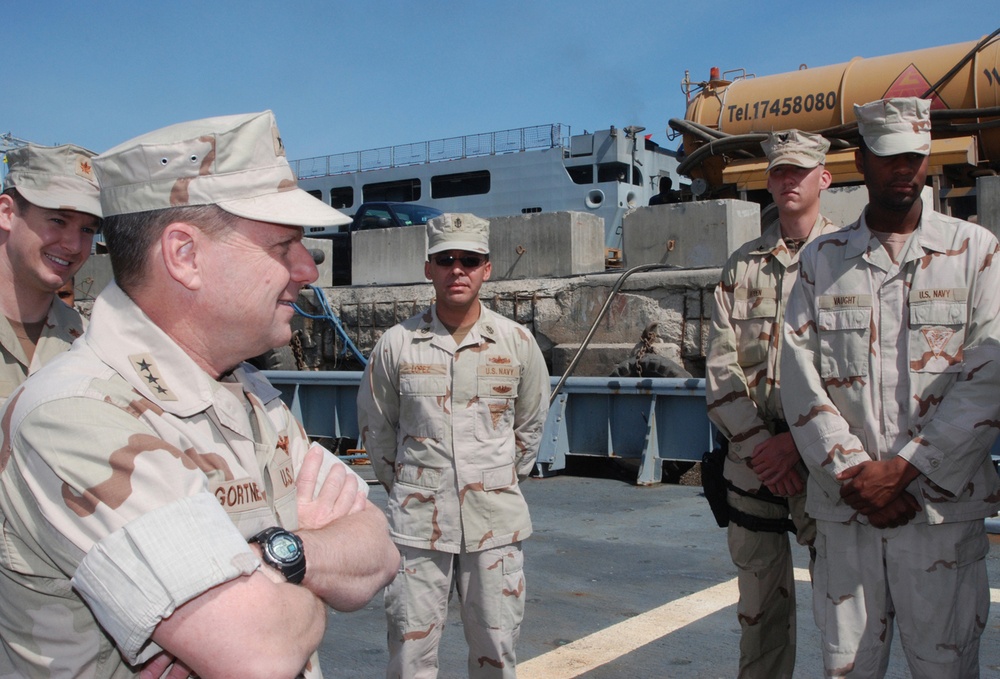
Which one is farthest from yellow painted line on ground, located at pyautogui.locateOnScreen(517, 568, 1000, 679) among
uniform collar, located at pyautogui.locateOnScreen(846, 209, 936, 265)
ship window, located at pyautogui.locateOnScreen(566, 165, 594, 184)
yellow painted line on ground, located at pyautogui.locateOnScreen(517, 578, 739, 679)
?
ship window, located at pyautogui.locateOnScreen(566, 165, 594, 184)

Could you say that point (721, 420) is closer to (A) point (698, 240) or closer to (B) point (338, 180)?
(A) point (698, 240)

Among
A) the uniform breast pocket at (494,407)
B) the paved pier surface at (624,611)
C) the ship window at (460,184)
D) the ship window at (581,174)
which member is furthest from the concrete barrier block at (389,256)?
the ship window at (460,184)

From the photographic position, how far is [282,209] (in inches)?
62.9

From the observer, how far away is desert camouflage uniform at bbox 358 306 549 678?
3471 millimetres

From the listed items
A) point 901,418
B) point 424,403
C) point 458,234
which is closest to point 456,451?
point 424,403

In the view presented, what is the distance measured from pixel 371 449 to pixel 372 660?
3.13 ft

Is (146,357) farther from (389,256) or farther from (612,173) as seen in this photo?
(612,173)

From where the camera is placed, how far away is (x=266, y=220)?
1.57 m

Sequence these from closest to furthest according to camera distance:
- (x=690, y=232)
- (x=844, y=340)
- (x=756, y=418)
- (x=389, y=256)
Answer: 1. (x=844, y=340)
2. (x=756, y=418)
3. (x=690, y=232)
4. (x=389, y=256)

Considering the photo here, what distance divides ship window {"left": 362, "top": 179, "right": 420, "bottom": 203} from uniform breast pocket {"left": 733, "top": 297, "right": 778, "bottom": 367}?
26424 millimetres

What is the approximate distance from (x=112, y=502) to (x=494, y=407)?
250 cm

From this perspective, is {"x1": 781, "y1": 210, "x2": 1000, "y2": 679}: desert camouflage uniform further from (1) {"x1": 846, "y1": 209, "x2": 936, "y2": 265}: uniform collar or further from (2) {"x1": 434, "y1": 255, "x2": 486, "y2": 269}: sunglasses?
(2) {"x1": 434, "y1": 255, "x2": 486, "y2": 269}: sunglasses

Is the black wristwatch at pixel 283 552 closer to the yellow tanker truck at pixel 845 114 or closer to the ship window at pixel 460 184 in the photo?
the yellow tanker truck at pixel 845 114

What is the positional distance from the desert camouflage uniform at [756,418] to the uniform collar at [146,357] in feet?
8.35
